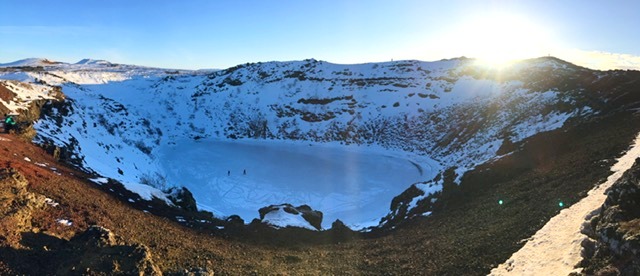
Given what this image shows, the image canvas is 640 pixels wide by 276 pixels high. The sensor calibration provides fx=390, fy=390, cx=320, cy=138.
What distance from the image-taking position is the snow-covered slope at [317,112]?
150ft

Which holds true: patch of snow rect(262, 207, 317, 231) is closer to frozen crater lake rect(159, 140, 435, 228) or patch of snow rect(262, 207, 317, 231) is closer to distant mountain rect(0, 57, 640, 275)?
distant mountain rect(0, 57, 640, 275)

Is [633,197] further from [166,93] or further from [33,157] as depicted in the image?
[166,93]

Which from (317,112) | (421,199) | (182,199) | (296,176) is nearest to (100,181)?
(182,199)

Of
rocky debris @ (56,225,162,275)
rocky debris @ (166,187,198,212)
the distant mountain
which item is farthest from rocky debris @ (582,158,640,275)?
rocky debris @ (166,187,198,212)

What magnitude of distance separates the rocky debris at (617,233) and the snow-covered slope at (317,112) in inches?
630

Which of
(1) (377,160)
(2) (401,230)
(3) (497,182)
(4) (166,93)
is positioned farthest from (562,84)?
(4) (166,93)

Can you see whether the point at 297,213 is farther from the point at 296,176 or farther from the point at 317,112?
the point at 317,112

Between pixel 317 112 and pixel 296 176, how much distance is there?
3325cm

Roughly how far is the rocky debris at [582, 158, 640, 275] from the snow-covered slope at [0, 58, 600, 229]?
1600 centimetres

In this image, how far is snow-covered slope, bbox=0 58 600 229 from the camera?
150ft

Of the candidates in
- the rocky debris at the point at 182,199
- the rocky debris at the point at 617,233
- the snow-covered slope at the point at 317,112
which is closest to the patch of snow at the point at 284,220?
the rocky debris at the point at 182,199

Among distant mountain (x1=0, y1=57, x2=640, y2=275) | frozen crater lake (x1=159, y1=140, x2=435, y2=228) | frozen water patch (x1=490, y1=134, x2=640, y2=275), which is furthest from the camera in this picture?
frozen crater lake (x1=159, y1=140, x2=435, y2=228)

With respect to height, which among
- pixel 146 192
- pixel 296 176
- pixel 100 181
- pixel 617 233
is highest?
pixel 617 233

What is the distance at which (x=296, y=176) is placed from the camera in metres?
49.4
